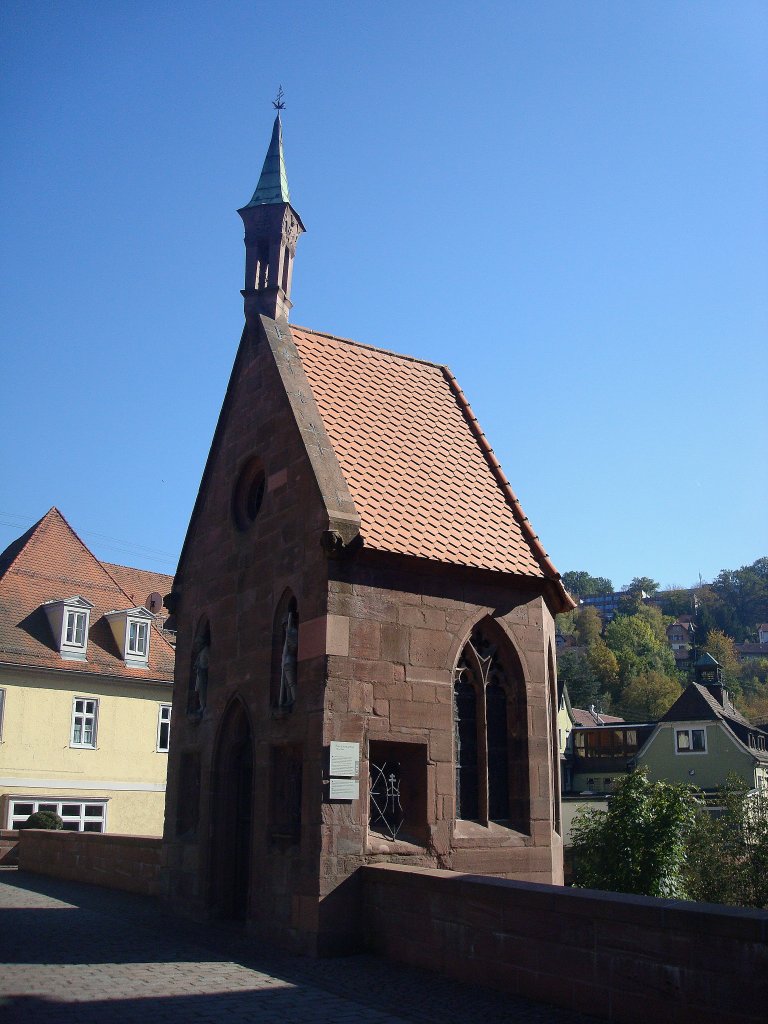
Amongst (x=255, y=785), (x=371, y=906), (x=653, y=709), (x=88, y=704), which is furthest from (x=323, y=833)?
(x=653, y=709)

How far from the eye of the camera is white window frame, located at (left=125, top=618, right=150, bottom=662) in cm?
3238

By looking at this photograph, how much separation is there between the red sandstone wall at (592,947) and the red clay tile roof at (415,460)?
4.13 meters

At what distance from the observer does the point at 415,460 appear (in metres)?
14.0

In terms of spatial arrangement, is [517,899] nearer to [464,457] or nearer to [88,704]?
[464,457]

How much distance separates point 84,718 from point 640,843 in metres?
19.6

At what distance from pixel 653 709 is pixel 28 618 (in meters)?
95.3

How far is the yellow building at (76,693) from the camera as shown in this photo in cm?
2866

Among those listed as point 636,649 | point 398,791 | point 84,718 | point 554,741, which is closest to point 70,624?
point 84,718

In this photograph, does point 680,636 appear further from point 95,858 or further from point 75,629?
point 95,858

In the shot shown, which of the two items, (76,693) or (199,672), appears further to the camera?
(76,693)

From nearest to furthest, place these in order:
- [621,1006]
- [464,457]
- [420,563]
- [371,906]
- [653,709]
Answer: [621,1006], [371,906], [420,563], [464,457], [653,709]

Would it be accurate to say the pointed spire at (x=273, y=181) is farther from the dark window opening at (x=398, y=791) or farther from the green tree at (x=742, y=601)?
the green tree at (x=742, y=601)

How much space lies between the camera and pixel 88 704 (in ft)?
100

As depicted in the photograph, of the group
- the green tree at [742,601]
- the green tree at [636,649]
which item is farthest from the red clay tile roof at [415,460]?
the green tree at [742,601]
